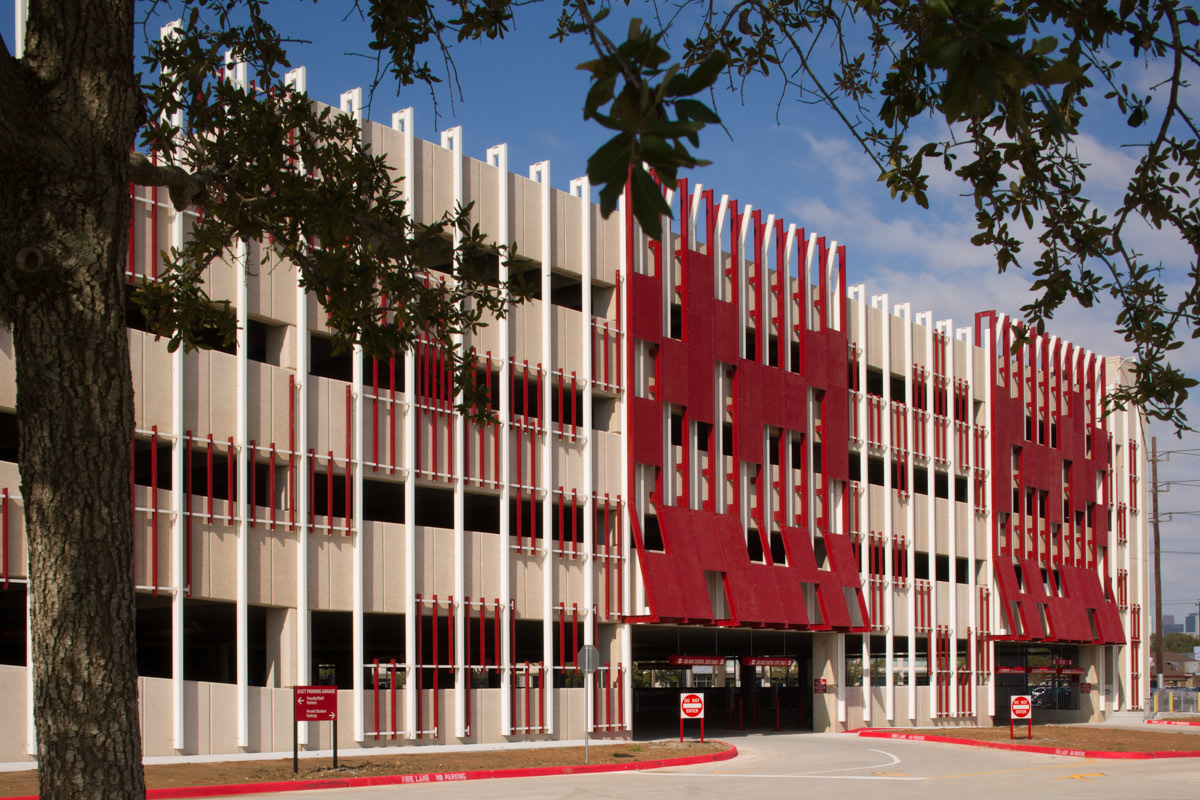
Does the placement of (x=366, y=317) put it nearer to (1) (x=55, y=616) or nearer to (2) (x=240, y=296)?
(1) (x=55, y=616)

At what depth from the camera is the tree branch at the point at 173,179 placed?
7.47m

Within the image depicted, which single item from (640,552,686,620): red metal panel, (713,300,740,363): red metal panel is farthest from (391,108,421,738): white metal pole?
(713,300,740,363): red metal panel

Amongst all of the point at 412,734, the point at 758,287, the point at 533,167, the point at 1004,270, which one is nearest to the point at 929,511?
the point at 758,287

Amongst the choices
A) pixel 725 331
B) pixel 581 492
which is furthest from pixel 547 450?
pixel 725 331

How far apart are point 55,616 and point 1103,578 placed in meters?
59.6

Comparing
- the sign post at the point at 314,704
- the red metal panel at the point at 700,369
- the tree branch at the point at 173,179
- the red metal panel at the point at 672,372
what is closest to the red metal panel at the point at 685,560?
the red metal panel at the point at 700,369

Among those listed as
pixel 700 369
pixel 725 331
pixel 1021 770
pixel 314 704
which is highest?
pixel 725 331

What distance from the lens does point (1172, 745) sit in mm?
38656

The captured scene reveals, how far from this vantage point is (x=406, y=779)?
23344mm

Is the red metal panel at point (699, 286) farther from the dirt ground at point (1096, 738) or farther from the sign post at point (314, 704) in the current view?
the sign post at point (314, 704)

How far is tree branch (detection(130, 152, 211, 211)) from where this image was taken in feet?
24.5

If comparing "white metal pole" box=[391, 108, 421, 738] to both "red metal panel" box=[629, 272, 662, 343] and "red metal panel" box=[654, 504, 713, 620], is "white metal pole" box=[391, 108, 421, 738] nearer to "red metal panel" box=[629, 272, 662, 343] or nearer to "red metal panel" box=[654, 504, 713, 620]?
"red metal panel" box=[629, 272, 662, 343]

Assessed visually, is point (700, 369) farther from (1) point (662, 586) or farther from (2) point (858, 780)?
(2) point (858, 780)

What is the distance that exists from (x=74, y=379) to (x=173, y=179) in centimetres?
255
